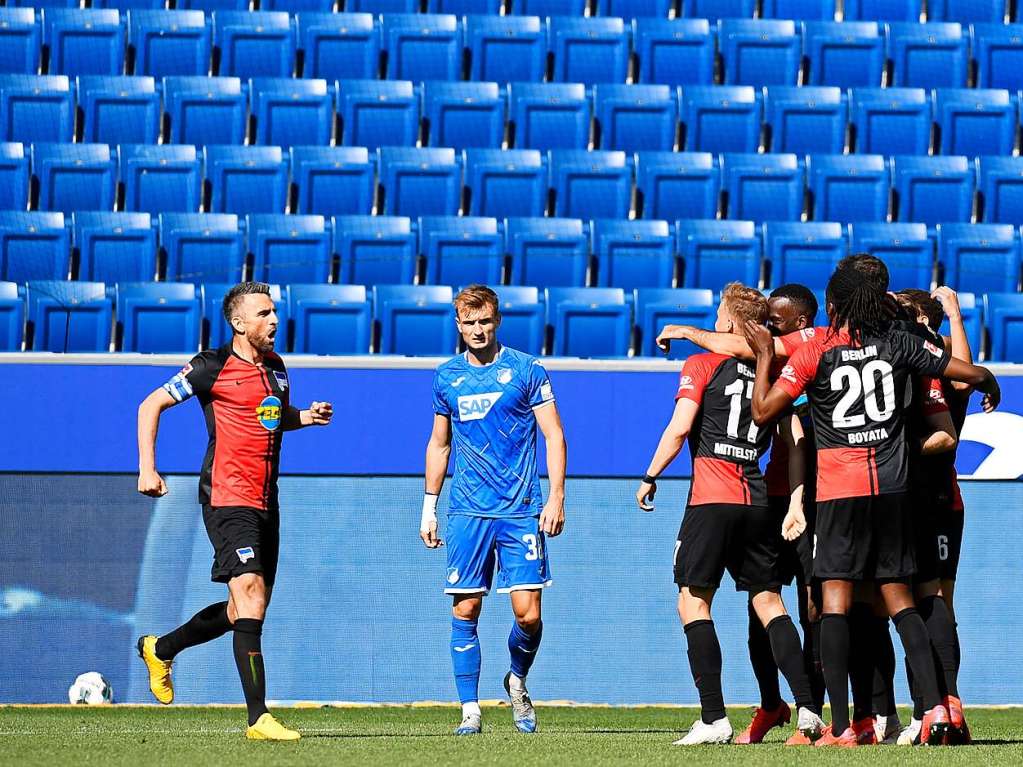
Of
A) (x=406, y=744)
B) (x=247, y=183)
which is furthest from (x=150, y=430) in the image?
(x=247, y=183)

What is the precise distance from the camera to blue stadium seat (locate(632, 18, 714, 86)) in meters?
13.5

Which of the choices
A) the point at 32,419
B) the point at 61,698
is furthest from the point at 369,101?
the point at 61,698

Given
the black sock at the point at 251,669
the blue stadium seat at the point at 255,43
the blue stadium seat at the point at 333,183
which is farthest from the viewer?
the blue stadium seat at the point at 255,43

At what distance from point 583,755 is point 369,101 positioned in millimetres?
8433

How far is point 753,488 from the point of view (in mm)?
6039

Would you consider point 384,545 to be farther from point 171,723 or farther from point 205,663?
point 171,723

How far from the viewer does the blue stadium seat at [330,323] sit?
1035 centimetres

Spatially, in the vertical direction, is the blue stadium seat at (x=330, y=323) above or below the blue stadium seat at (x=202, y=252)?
below

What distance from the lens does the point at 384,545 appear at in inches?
357

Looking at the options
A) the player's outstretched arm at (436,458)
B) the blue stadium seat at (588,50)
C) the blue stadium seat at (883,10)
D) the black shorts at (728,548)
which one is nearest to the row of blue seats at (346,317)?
the blue stadium seat at (588,50)

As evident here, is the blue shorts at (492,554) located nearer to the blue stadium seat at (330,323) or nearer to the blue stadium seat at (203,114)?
the blue stadium seat at (330,323)

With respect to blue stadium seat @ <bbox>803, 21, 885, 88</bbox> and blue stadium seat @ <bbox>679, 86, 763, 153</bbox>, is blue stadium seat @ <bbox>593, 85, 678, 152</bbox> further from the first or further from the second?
blue stadium seat @ <bbox>803, 21, 885, 88</bbox>

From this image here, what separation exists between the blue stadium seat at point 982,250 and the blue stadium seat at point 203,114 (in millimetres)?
5688

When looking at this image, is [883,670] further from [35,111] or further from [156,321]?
[35,111]
